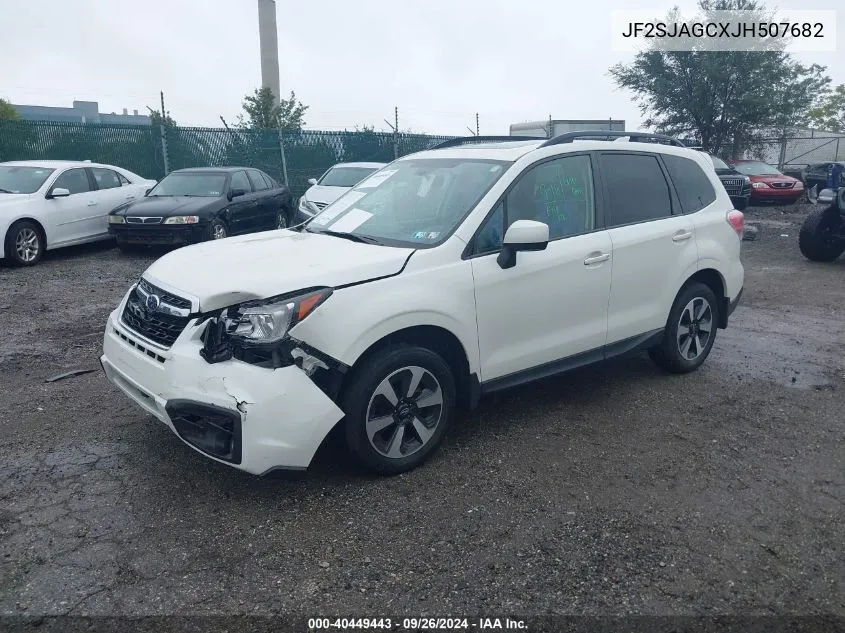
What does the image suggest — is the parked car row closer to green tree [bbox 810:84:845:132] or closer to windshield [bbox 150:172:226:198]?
windshield [bbox 150:172:226:198]

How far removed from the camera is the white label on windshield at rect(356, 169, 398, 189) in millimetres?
4869

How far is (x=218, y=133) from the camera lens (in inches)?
719

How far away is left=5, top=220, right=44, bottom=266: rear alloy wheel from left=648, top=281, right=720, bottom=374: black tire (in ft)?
28.8

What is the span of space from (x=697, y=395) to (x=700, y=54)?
71.0 ft

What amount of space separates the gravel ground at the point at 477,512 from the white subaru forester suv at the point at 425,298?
0.32m

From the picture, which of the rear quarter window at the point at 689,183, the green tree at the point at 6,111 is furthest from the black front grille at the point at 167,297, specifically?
the green tree at the point at 6,111

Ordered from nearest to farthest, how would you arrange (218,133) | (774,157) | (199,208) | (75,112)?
(199,208)
(218,133)
(774,157)
(75,112)

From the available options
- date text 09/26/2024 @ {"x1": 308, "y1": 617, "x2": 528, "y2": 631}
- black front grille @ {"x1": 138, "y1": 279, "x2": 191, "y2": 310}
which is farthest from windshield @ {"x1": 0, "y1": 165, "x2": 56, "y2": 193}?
date text 09/26/2024 @ {"x1": 308, "y1": 617, "x2": 528, "y2": 631}

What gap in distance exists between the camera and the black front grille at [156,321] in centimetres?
349

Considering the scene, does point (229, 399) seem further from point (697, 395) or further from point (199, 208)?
point (199, 208)

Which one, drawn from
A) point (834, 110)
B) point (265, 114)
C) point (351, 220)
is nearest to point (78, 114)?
point (265, 114)

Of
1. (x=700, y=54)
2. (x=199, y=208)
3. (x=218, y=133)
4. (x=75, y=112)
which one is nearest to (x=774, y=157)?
(x=700, y=54)

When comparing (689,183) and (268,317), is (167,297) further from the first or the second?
(689,183)

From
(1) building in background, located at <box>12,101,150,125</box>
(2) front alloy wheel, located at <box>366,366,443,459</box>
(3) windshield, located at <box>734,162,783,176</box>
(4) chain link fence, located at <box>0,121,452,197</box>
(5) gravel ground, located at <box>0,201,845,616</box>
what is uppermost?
(1) building in background, located at <box>12,101,150,125</box>
